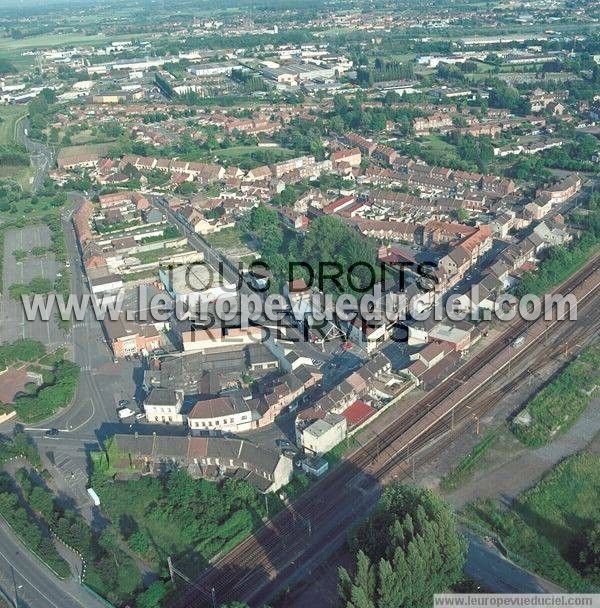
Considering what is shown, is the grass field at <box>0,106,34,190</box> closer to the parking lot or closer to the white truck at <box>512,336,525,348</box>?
the parking lot

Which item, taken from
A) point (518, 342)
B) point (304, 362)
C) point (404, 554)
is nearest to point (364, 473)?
point (404, 554)

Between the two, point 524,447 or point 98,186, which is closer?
point 524,447

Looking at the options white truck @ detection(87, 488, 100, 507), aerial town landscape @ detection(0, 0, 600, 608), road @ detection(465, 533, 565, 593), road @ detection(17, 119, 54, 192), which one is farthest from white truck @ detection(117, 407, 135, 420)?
road @ detection(17, 119, 54, 192)

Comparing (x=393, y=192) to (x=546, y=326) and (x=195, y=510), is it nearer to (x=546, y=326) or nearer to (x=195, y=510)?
(x=546, y=326)

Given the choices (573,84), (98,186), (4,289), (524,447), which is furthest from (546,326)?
(573,84)

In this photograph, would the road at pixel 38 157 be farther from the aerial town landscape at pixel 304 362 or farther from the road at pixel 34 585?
the road at pixel 34 585
